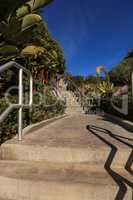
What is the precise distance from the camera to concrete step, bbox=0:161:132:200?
2859 mm

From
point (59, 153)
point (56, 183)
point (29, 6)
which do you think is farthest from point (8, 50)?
point (56, 183)

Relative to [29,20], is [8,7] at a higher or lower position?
higher

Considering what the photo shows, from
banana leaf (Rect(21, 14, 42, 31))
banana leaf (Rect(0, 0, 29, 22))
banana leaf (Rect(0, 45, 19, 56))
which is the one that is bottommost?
banana leaf (Rect(0, 45, 19, 56))

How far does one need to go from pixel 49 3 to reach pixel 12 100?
3854 millimetres

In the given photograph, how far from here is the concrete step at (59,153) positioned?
3583 millimetres

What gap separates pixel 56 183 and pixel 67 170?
46 cm

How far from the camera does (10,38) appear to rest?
7.24 metres

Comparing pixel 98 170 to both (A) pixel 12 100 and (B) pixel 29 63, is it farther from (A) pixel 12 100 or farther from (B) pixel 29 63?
(B) pixel 29 63

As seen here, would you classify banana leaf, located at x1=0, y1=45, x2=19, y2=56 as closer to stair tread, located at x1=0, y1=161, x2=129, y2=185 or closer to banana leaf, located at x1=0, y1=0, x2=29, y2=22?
banana leaf, located at x1=0, y1=0, x2=29, y2=22

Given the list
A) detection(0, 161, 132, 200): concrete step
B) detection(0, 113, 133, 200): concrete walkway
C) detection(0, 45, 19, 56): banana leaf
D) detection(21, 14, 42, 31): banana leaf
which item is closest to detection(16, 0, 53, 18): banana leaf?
detection(21, 14, 42, 31): banana leaf

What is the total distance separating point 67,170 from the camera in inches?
133

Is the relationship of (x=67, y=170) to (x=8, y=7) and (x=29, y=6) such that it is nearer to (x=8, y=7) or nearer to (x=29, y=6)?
(x=8, y=7)

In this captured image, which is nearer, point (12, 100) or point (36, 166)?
point (36, 166)

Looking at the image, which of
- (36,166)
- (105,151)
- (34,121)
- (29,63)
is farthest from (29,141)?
(29,63)
